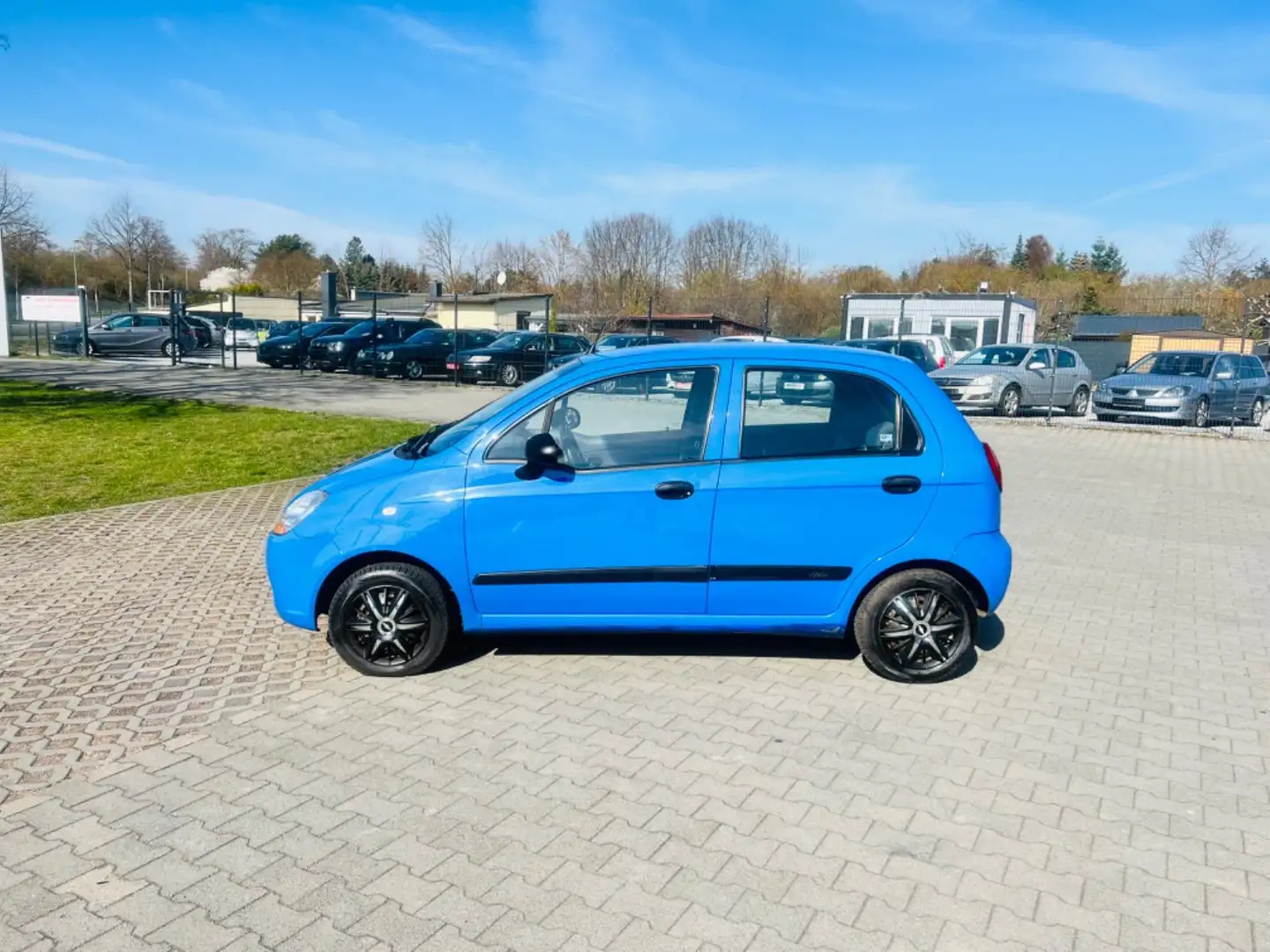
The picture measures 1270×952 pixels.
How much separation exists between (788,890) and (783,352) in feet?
8.96

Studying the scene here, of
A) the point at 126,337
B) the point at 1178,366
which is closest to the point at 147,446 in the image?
the point at 1178,366

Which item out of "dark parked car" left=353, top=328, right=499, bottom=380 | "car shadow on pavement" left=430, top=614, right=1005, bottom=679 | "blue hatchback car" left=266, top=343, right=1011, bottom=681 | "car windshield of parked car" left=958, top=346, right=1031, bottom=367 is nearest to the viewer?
"blue hatchback car" left=266, top=343, right=1011, bottom=681

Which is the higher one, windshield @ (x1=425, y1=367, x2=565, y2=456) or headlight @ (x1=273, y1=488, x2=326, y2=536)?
windshield @ (x1=425, y1=367, x2=565, y2=456)

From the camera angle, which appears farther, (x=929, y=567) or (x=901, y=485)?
(x=929, y=567)

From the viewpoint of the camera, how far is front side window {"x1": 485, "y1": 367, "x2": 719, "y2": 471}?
4621 mm

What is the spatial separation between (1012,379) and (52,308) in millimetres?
30568

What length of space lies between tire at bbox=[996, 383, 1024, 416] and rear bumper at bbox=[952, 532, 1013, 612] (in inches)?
622

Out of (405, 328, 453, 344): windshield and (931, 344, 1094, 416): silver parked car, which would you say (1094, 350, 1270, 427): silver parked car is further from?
(405, 328, 453, 344): windshield

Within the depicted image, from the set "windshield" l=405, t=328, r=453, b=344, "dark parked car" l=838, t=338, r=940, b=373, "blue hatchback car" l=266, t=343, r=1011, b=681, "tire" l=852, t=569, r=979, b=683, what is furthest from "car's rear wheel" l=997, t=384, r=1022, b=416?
"tire" l=852, t=569, r=979, b=683

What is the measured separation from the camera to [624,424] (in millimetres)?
4805

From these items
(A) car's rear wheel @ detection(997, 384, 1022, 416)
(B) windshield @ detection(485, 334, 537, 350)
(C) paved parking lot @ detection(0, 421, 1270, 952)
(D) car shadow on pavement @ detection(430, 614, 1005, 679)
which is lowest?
(C) paved parking lot @ detection(0, 421, 1270, 952)

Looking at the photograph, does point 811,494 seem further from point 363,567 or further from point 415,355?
point 415,355

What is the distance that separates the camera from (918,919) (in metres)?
2.90

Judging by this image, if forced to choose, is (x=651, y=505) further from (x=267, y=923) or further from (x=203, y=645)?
(x=203, y=645)
